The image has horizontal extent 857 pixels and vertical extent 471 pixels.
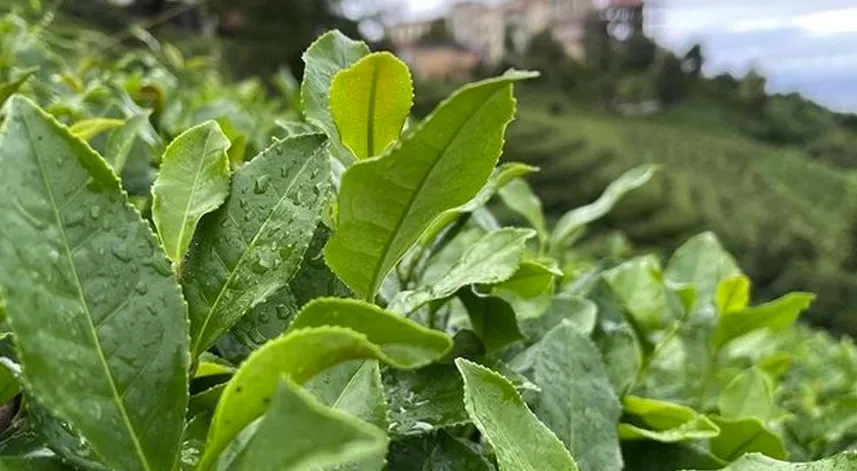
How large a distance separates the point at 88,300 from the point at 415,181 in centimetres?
11

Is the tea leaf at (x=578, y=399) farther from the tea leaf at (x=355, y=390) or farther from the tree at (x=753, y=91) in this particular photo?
the tree at (x=753, y=91)

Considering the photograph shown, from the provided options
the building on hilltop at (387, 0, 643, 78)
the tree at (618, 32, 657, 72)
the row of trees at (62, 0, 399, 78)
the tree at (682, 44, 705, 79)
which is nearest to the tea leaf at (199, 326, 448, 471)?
the row of trees at (62, 0, 399, 78)

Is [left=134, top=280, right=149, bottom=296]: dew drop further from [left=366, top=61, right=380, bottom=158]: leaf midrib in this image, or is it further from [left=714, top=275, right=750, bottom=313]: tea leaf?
[left=714, top=275, right=750, bottom=313]: tea leaf

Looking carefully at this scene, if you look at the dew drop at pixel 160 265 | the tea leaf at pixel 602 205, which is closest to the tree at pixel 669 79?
the tea leaf at pixel 602 205

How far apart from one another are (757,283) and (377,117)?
13770 millimetres

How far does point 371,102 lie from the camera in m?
0.35

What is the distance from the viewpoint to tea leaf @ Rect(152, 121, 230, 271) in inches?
13.7

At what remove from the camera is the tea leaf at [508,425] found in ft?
1.01

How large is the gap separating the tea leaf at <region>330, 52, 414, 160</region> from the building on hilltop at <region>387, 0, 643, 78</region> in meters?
21.1

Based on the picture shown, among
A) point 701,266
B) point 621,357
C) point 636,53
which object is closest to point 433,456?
point 621,357

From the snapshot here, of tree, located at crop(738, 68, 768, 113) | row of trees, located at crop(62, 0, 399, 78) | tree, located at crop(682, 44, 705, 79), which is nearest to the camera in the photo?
row of trees, located at crop(62, 0, 399, 78)

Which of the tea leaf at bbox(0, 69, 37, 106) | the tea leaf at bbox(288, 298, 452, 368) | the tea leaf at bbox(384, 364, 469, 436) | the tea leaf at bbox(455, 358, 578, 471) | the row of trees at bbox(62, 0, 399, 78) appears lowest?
the row of trees at bbox(62, 0, 399, 78)

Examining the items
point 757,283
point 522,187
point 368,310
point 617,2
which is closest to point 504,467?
point 368,310

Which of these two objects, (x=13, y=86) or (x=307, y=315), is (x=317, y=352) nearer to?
(x=307, y=315)
